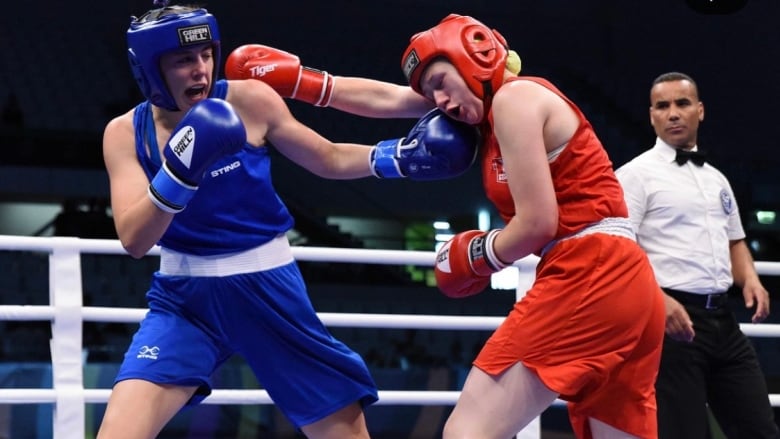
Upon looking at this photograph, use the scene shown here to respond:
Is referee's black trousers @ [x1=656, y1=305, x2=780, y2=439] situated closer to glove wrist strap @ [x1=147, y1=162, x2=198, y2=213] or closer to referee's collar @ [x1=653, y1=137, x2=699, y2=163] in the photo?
referee's collar @ [x1=653, y1=137, x2=699, y2=163]

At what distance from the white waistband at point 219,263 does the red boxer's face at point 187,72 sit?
1.13 ft

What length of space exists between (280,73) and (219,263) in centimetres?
57

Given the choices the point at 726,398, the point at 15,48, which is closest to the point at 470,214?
the point at 15,48

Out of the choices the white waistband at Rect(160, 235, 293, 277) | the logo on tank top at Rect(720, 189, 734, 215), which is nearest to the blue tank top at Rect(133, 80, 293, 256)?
the white waistband at Rect(160, 235, 293, 277)

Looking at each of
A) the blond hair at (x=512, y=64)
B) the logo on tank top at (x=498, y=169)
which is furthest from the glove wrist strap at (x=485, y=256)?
the blond hair at (x=512, y=64)

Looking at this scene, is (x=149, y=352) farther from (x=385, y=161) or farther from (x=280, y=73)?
(x=280, y=73)

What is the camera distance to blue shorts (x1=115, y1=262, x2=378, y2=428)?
231cm

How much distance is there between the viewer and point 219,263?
233cm

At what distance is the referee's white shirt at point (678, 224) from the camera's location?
3.25 metres

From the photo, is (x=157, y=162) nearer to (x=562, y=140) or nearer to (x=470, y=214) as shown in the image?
(x=562, y=140)

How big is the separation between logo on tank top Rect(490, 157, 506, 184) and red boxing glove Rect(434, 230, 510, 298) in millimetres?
109

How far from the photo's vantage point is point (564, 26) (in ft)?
41.4

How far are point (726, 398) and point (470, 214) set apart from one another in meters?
7.78

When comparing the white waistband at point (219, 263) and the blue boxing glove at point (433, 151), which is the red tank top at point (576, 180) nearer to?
the blue boxing glove at point (433, 151)
